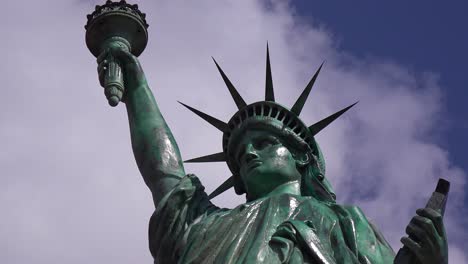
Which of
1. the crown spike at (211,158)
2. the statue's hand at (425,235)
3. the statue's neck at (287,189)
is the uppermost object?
the crown spike at (211,158)

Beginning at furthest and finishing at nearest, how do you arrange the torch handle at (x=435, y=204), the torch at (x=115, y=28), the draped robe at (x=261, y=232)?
the torch at (x=115, y=28), the draped robe at (x=261, y=232), the torch handle at (x=435, y=204)

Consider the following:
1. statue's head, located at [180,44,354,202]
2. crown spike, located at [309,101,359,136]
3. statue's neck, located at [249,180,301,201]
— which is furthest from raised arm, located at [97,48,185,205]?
crown spike, located at [309,101,359,136]

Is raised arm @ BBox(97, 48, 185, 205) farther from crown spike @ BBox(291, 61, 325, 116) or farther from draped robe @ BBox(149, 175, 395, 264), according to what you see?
crown spike @ BBox(291, 61, 325, 116)

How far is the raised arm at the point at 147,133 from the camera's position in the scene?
11.9 meters

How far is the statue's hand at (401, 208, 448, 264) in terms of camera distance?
10203 millimetres

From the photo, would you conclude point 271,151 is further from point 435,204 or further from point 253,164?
point 435,204

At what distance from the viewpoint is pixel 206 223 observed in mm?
11031

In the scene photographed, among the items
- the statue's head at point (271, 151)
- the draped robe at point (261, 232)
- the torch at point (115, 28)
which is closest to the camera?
the draped robe at point (261, 232)

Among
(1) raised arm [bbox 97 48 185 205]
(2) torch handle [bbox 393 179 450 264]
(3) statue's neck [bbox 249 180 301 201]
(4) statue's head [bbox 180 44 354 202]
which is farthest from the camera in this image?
(1) raised arm [bbox 97 48 185 205]

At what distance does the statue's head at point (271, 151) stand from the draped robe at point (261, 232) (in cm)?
43

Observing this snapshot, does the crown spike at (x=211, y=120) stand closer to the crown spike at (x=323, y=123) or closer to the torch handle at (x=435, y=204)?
the crown spike at (x=323, y=123)

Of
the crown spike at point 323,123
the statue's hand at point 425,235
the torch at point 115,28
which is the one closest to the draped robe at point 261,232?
the statue's hand at point 425,235

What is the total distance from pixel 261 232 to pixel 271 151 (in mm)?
1374

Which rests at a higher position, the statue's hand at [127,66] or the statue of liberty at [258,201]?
the statue's hand at [127,66]
